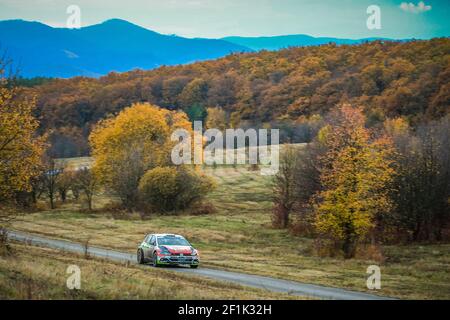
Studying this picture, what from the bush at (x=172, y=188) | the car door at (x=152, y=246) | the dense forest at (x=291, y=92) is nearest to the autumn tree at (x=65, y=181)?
the bush at (x=172, y=188)

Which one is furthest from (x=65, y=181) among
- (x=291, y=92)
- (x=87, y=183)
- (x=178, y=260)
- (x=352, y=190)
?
(x=291, y=92)

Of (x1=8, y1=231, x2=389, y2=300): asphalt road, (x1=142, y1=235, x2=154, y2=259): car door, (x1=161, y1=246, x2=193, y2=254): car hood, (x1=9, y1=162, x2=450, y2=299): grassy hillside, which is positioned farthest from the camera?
(x1=142, y1=235, x2=154, y2=259): car door

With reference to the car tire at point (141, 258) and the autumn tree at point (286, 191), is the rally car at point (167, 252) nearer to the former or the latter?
the car tire at point (141, 258)

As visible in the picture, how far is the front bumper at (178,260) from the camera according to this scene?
27.3 m

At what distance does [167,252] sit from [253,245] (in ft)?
48.4

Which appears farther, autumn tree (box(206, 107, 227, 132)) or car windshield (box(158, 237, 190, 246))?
autumn tree (box(206, 107, 227, 132))

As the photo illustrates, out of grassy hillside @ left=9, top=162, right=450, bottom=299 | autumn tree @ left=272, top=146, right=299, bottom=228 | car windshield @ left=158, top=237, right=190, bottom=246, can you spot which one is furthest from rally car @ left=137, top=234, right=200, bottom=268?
autumn tree @ left=272, top=146, right=299, bottom=228

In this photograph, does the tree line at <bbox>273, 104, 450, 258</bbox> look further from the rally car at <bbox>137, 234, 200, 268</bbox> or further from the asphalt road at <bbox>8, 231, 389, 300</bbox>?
the asphalt road at <bbox>8, 231, 389, 300</bbox>

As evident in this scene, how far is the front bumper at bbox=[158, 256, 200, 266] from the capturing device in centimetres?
2734

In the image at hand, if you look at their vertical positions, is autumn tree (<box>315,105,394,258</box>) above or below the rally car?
above

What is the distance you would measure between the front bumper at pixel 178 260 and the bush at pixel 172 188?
111 ft

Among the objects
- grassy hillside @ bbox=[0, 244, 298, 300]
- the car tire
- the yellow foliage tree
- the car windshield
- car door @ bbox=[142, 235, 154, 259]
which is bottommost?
the car tire

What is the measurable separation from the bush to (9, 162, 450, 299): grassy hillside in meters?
2.75
